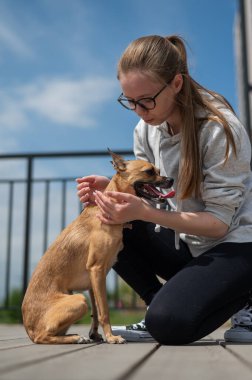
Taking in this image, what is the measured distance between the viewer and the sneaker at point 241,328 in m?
2.42

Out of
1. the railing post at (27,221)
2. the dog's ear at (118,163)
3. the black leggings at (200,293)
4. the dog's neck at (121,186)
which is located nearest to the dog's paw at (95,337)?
the black leggings at (200,293)

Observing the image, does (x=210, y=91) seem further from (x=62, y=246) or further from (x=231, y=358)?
(x=231, y=358)

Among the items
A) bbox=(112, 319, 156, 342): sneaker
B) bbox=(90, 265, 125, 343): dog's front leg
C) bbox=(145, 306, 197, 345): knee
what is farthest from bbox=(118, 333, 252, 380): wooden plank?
bbox=(112, 319, 156, 342): sneaker

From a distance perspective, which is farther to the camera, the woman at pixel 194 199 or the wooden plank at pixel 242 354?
the woman at pixel 194 199

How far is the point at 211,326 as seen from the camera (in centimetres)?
237

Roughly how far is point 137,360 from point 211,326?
90 cm

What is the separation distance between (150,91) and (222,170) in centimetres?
52

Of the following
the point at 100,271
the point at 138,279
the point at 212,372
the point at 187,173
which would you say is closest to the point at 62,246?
the point at 100,271

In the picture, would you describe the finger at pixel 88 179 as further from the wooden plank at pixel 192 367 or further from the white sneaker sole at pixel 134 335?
the wooden plank at pixel 192 367

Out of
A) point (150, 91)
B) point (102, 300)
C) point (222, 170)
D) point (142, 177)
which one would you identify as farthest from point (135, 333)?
point (150, 91)

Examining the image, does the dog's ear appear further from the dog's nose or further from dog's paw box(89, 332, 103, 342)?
dog's paw box(89, 332, 103, 342)

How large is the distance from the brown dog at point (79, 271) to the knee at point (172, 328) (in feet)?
0.57

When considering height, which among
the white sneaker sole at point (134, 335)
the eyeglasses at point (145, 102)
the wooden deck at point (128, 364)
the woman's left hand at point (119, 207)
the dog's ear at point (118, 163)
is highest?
the eyeglasses at point (145, 102)

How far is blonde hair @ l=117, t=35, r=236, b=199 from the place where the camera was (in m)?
2.41
